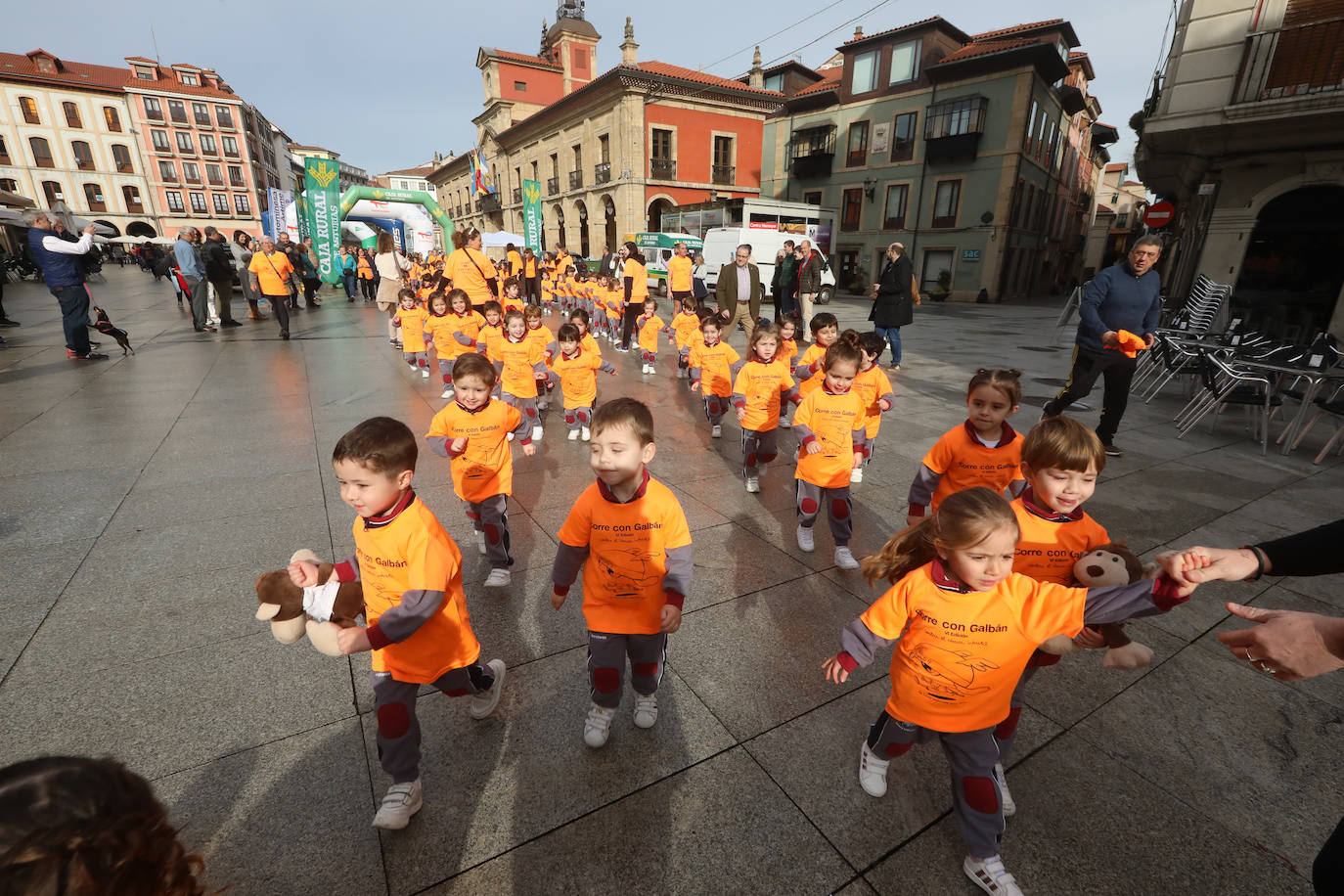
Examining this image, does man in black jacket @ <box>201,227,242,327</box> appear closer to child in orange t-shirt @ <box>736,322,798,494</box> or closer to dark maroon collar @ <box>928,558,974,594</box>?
child in orange t-shirt @ <box>736,322,798,494</box>

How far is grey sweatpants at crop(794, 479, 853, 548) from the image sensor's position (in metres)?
3.75

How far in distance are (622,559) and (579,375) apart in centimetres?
386

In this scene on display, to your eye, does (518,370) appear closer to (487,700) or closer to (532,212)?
(487,700)

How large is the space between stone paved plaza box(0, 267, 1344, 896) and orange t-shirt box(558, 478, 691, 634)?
591 mm

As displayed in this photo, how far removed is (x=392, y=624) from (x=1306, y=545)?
263 cm

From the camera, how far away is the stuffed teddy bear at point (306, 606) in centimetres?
173

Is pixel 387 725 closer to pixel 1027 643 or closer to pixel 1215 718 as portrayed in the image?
pixel 1027 643

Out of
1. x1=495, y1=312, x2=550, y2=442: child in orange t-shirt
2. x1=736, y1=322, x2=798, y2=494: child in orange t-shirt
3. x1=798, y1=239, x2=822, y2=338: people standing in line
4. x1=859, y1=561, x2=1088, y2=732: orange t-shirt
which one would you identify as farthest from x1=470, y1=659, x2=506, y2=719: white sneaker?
x1=798, y1=239, x2=822, y2=338: people standing in line

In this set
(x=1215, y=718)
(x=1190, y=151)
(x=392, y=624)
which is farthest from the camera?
(x=1190, y=151)

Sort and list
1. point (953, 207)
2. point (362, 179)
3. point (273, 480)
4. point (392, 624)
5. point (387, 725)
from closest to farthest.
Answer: point (392, 624), point (387, 725), point (273, 480), point (953, 207), point (362, 179)

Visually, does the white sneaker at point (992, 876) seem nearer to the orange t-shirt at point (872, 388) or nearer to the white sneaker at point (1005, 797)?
the white sneaker at point (1005, 797)

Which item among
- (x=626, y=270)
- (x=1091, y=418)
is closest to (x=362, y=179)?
(x=626, y=270)

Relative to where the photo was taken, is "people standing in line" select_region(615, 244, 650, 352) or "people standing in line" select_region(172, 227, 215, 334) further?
"people standing in line" select_region(172, 227, 215, 334)

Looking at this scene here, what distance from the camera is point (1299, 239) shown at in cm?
1166
